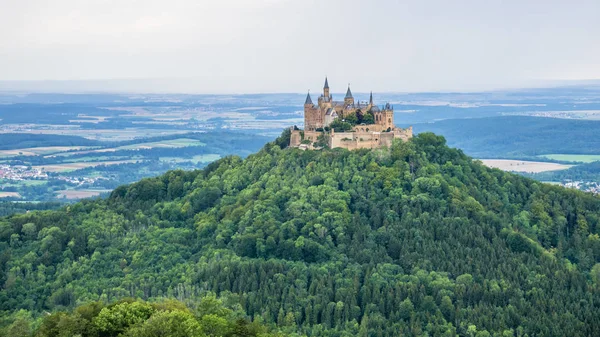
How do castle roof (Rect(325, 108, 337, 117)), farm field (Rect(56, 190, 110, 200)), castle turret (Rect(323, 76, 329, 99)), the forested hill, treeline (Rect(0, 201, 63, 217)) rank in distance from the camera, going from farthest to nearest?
farm field (Rect(56, 190, 110, 200)), treeline (Rect(0, 201, 63, 217)), castle turret (Rect(323, 76, 329, 99)), castle roof (Rect(325, 108, 337, 117)), the forested hill

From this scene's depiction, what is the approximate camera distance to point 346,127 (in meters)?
106

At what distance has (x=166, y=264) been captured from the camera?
88.6m

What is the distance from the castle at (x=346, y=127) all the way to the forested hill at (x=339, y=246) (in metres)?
2.46

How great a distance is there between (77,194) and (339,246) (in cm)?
10568

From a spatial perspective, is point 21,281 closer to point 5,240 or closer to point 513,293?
point 5,240

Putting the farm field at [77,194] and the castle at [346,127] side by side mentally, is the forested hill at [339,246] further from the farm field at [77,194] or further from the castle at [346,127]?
the farm field at [77,194]

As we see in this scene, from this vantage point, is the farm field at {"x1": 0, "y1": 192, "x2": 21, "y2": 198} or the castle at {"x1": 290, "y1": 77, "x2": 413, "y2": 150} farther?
the farm field at {"x1": 0, "y1": 192, "x2": 21, "y2": 198}

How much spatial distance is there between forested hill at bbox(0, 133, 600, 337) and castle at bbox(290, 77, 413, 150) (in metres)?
2.46

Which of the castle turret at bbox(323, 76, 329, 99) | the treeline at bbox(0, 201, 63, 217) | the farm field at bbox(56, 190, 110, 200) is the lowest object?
the farm field at bbox(56, 190, 110, 200)

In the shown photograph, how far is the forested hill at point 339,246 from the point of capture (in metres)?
76.1

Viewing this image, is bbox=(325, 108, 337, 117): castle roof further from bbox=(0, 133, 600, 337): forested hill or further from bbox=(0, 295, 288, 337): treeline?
bbox=(0, 295, 288, 337): treeline

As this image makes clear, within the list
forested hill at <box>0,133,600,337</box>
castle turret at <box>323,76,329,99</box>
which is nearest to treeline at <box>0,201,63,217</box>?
forested hill at <box>0,133,600,337</box>

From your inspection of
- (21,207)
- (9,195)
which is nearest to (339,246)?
(21,207)

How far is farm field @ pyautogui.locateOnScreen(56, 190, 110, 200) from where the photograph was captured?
580 feet
